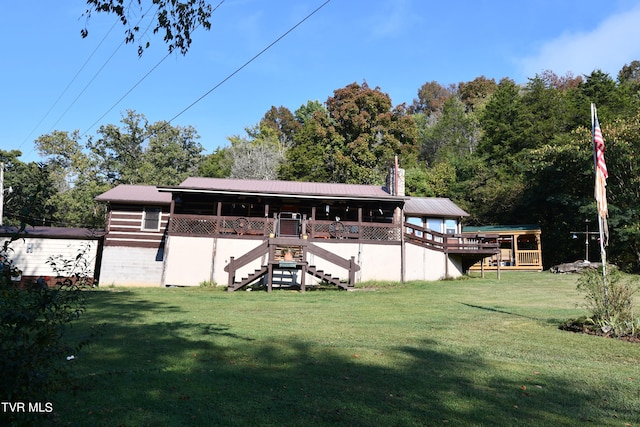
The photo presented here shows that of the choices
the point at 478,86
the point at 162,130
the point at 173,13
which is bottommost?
the point at 173,13

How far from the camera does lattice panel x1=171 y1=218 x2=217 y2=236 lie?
72.5 feet

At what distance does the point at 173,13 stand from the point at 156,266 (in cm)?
1969

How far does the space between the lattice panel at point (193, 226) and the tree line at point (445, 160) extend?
17347 mm

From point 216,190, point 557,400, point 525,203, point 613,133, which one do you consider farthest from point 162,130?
point 557,400

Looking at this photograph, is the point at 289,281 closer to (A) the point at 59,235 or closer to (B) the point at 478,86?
(A) the point at 59,235

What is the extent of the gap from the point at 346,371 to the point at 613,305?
22.4 ft

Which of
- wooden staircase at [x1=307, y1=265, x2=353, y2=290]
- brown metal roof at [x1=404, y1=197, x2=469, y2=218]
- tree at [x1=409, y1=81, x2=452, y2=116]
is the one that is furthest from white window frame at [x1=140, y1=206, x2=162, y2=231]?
tree at [x1=409, y1=81, x2=452, y2=116]

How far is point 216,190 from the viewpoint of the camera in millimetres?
21906

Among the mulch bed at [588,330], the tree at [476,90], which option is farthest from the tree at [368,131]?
the mulch bed at [588,330]

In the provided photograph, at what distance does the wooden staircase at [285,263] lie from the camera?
763 inches

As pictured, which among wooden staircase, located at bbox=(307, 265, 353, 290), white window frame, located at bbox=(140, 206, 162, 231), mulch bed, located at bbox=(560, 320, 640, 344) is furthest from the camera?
white window frame, located at bbox=(140, 206, 162, 231)

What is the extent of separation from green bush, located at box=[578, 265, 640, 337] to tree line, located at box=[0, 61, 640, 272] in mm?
21188

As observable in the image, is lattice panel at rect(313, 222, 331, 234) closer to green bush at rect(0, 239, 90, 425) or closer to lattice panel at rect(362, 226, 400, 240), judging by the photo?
lattice panel at rect(362, 226, 400, 240)

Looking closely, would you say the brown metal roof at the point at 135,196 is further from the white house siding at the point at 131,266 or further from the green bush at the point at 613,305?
the green bush at the point at 613,305
